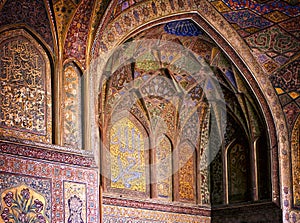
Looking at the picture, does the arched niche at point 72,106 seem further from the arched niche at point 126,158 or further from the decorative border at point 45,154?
the arched niche at point 126,158

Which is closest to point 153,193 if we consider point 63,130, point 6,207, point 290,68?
point 290,68

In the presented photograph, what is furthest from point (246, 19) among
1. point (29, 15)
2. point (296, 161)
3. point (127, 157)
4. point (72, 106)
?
point (29, 15)

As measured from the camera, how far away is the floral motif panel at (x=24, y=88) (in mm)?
11883

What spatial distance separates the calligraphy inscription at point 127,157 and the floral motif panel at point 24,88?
4199mm

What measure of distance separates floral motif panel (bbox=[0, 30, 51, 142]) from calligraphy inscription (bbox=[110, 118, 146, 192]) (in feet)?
13.8

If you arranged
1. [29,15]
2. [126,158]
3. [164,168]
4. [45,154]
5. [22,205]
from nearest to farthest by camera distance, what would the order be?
[22,205] → [45,154] → [29,15] → [126,158] → [164,168]

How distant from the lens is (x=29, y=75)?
12312mm

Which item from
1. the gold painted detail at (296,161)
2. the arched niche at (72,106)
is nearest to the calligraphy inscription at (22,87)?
the arched niche at (72,106)

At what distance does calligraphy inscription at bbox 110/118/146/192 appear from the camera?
647 inches

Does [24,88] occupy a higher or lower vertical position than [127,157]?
higher

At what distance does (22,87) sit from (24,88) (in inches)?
1.5

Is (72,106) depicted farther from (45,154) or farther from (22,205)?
(22,205)

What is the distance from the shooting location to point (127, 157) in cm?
1677

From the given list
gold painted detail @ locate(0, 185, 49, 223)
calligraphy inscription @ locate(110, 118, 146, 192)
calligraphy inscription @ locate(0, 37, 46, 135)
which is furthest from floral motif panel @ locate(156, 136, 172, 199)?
gold painted detail @ locate(0, 185, 49, 223)
